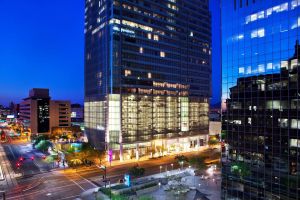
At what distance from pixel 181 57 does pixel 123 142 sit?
49.1 meters

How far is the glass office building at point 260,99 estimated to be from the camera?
156 feet

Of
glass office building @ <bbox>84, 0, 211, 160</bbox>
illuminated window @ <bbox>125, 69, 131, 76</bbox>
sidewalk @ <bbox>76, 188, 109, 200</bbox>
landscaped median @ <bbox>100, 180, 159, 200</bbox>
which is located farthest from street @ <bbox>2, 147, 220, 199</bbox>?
illuminated window @ <bbox>125, 69, 131, 76</bbox>

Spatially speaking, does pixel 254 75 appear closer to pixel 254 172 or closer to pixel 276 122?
pixel 276 122

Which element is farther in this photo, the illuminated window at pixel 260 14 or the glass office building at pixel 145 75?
the glass office building at pixel 145 75

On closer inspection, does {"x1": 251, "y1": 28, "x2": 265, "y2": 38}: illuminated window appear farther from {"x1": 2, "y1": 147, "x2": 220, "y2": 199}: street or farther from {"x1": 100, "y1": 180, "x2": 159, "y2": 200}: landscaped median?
{"x1": 2, "y1": 147, "x2": 220, "y2": 199}: street

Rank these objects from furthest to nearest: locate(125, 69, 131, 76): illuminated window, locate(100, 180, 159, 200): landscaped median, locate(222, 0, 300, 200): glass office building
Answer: locate(125, 69, 131, 76): illuminated window
locate(100, 180, 159, 200): landscaped median
locate(222, 0, 300, 200): glass office building

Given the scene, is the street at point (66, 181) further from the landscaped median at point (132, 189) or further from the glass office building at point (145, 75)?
the glass office building at point (145, 75)

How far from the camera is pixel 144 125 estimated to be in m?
122

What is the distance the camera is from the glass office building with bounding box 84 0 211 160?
373 ft

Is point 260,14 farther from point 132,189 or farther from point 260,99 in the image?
point 132,189

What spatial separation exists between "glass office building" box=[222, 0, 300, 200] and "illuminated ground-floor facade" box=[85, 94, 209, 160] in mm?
59813

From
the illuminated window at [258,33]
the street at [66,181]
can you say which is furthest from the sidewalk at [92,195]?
the illuminated window at [258,33]

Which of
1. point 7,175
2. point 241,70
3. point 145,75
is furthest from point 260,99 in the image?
point 7,175

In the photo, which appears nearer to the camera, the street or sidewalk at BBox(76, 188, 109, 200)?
sidewalk at BBox(76, 188, 109, 200)
